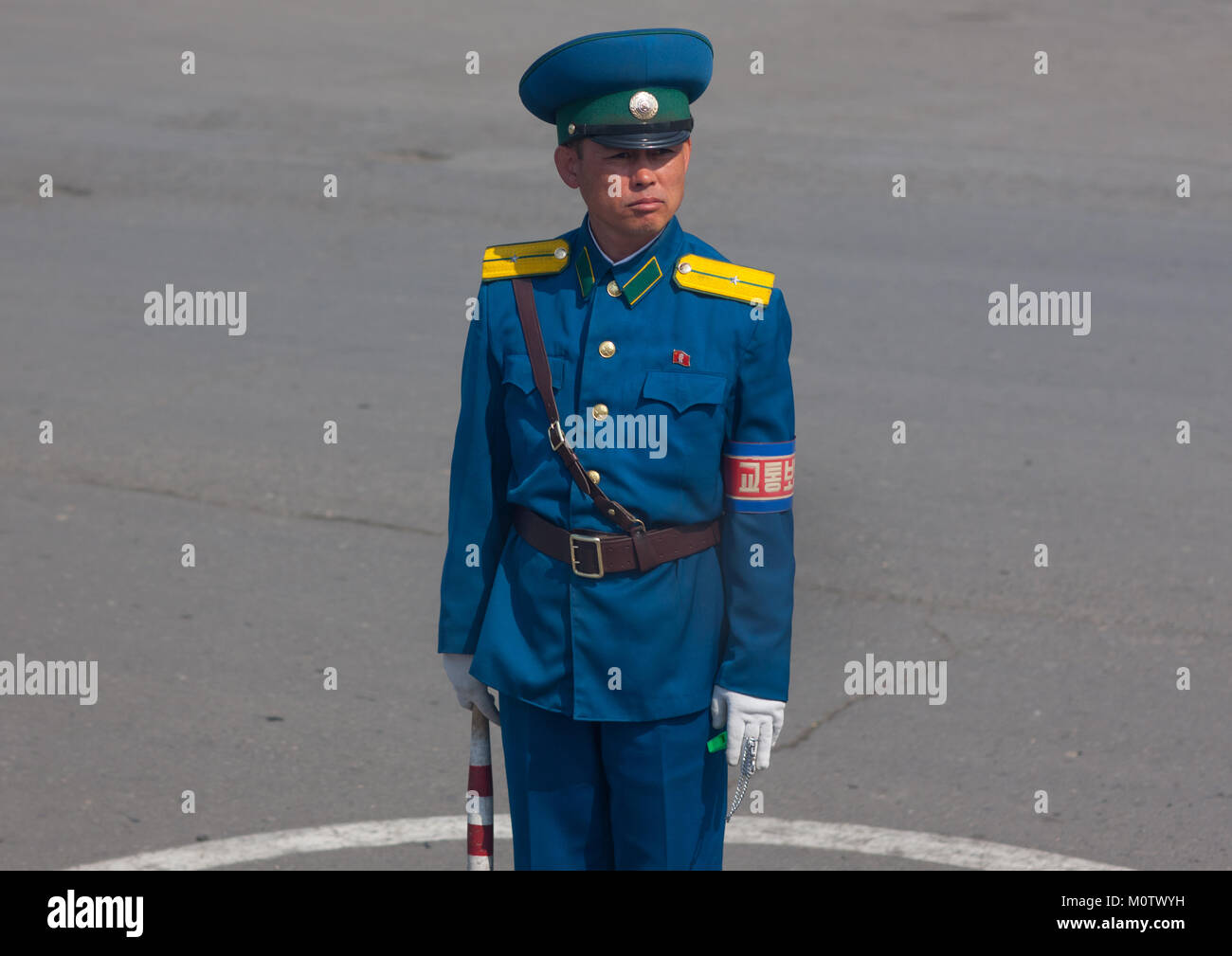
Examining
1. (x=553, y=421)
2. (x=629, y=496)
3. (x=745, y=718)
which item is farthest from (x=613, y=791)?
(x=553, y=421)

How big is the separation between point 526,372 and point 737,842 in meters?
1.94

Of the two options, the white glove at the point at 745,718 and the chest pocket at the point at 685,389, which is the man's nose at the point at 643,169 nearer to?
the chest pocket at the point at 685,389

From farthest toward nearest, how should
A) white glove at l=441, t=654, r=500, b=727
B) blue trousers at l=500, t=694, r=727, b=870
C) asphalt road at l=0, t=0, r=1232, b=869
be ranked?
asphalt road at l=0, t=0, r=1232, b=869, white glove at l=441, t=654, r=500, b=727, blue trousers at l=500, t=694, r=727, b=870

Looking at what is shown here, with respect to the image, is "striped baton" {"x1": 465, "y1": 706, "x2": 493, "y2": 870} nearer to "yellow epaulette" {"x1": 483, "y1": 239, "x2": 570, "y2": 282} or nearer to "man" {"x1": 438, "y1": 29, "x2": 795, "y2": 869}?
"man" {"x1": 438, "y1": 29, "x2": 795, "y2": 869}

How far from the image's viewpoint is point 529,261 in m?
3.39

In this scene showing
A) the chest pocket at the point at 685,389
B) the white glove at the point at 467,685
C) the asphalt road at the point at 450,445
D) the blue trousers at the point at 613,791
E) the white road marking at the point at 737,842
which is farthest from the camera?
the asphalt road at the point at 450,445

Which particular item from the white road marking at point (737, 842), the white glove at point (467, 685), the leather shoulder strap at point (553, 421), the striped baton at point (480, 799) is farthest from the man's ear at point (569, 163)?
the white road marking at point (737, 842)

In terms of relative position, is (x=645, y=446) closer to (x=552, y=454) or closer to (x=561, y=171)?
(x=552, y=454)

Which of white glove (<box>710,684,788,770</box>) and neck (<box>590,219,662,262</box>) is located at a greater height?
neck (<box>590,219,662,262</box>)

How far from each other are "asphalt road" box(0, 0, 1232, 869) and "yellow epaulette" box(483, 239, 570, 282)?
6.42 ft

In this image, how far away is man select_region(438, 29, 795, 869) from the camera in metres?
3.24

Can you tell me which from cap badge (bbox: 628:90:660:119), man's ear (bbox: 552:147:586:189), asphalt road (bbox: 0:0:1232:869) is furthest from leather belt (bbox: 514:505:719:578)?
asphalt road (bbox: 0:0:1232:869)

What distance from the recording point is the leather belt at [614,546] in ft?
10.8

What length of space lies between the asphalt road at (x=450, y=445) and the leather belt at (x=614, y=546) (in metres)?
1.62
